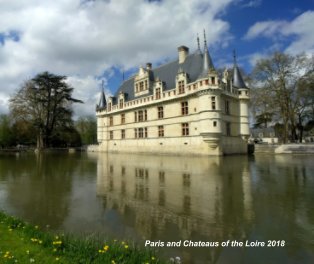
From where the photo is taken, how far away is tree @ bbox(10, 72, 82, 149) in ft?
136

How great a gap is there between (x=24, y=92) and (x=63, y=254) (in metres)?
43.3

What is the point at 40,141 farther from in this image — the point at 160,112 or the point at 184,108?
the point at 184,108

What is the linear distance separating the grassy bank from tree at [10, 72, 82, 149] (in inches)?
1628

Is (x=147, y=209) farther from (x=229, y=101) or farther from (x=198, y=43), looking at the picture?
(x=198, y=43)

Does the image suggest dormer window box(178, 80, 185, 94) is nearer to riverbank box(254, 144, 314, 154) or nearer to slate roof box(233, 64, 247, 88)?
slate roof box(233, 64, 247, 88)

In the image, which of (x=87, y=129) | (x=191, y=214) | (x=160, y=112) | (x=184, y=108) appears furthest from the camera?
(x=87, y=129)

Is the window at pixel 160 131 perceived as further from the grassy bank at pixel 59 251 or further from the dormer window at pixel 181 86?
the grassy bank at pixel 59 251

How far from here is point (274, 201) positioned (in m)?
7.32

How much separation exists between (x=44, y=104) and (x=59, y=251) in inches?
1719

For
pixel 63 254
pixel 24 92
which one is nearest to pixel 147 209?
pixel 63 254

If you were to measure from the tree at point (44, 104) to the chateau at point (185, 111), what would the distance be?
36.9 feet

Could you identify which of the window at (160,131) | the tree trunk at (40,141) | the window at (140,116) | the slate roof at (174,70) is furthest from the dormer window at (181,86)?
the tree trunk at (40,141)

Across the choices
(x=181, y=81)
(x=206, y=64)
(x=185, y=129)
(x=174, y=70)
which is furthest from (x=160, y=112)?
(x=206, y=64)

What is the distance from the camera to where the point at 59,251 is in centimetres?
376
